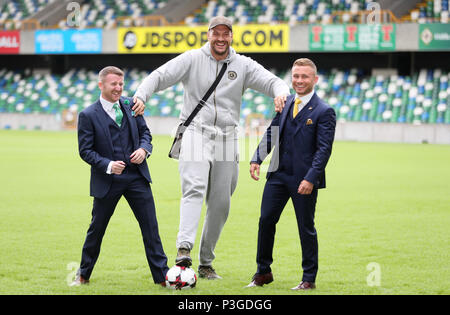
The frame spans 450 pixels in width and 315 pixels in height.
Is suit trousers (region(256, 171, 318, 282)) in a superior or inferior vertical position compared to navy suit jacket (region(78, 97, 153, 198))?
inferior

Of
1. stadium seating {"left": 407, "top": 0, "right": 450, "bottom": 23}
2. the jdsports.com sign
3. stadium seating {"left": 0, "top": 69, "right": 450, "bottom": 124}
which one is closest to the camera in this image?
stadium seating {"left": 0, "top": 69, "right": 450, "bottom": 124}

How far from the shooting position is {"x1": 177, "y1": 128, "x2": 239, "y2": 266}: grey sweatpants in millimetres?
6566

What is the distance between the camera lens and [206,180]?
263 inches

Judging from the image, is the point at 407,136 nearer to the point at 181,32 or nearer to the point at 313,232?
the point at 181,32

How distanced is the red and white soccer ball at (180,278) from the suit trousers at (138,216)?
209mm

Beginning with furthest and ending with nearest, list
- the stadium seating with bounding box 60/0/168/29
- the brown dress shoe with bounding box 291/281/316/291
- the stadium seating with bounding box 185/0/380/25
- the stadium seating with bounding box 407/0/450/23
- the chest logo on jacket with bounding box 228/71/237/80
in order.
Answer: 1. the stadium seating with bounding box 60/0/168/29
2. the stadium seating with bounding box 185/0/380/25
3. the stadium seating with bounding box 407/0/450/23
4. the chest logo on jacket with bounding box 228/71/237/80
5. the brown dress shoe with bounding box 291/281/316/291

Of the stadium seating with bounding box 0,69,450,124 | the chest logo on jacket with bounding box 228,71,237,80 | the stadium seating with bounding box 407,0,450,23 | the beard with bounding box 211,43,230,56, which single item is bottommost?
the chest logo on jacket with bounding box 228,71,237,80

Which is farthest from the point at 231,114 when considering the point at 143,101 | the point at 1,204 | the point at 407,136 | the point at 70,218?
the point at 407,136

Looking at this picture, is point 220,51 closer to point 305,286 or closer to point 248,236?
point 305,286

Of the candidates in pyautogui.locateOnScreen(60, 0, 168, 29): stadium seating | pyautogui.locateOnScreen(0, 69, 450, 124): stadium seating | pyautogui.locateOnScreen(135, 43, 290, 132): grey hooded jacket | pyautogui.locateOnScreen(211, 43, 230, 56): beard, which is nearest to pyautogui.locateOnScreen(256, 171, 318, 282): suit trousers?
pyautogui.locateOnScreen(135, 43, 290, 132): grey hooded jacket

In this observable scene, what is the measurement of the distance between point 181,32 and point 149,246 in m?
31.9

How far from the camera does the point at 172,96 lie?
38938mm

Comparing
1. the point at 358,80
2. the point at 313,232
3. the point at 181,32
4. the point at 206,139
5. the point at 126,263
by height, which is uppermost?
the point at 181,32

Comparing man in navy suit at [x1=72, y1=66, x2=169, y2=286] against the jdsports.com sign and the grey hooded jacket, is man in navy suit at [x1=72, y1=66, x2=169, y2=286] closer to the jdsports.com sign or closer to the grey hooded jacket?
the grey hooded jacket
